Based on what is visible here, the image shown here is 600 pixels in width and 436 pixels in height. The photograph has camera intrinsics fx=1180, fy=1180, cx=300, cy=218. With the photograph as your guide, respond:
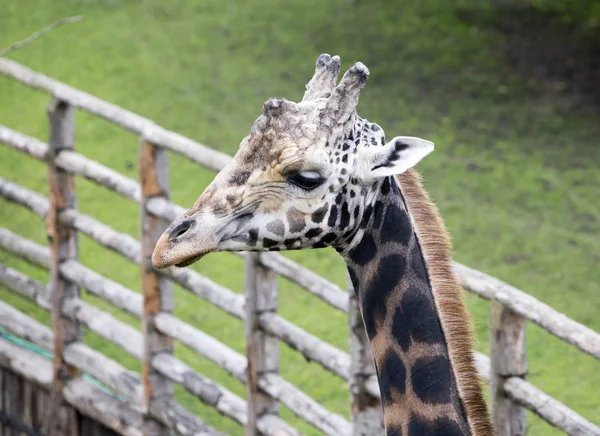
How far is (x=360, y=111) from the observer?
9.66m

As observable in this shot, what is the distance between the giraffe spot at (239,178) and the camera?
333 cm

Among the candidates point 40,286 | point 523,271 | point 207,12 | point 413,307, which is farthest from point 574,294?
point 207,12

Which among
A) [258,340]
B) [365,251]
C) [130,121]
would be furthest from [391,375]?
[130,121]

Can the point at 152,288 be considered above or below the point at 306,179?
below

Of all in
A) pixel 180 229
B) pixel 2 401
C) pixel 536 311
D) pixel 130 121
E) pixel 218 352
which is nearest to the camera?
pixel 180 229

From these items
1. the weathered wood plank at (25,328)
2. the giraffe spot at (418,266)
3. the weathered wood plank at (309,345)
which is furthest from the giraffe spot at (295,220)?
the weathered wood plank at (25,328)

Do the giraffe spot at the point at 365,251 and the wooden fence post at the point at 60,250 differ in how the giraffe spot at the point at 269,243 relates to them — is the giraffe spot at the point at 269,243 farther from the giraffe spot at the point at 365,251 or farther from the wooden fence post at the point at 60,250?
the wooden fence post at the point at 60,250

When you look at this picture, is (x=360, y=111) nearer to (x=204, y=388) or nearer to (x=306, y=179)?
(x=204, y=388)

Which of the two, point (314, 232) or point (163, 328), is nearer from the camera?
point (314, 232)

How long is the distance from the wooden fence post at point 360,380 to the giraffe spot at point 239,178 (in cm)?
141

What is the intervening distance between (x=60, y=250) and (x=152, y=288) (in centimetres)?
82

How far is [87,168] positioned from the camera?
6.19 m

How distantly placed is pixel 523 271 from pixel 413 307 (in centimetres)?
440

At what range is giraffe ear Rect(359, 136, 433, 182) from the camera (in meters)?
3.24
